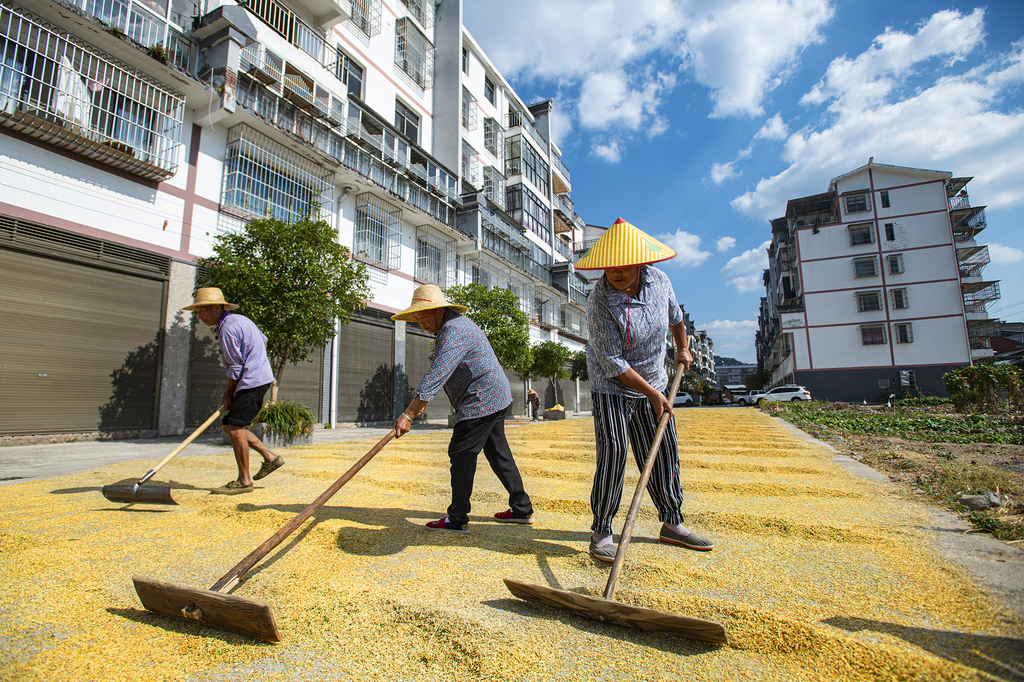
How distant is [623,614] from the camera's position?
1.59 metres

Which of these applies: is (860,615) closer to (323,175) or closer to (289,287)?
(289,287)

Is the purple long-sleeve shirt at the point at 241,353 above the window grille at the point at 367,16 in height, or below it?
below

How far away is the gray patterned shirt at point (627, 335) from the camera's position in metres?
2.50

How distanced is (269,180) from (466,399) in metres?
11.3

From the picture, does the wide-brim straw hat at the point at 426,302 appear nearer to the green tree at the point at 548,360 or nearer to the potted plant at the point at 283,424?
the potted plant at the point at 283,424

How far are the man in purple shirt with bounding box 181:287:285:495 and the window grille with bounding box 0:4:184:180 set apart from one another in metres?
6.81

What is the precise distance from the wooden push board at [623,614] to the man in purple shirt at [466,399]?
1.04m

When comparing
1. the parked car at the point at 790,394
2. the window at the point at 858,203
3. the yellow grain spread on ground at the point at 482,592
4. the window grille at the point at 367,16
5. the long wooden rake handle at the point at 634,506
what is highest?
the window at the point at 858,203

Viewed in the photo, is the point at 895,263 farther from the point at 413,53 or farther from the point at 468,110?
the point at 413,53

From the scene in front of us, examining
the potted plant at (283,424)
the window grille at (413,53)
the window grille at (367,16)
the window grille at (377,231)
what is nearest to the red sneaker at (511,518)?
the potted plant at (283,424)

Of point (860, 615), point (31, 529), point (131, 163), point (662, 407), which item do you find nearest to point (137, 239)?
point (131, 163)

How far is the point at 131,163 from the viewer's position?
8.73m

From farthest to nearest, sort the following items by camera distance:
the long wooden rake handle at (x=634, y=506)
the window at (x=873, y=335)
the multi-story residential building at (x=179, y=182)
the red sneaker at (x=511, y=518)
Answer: the window at (x=873, y=335)
the multi-story residential building at (x=179, y=182)
the red sneaker at (x=511, y=518)
the long wooden rake handle at (x=634, y=506)

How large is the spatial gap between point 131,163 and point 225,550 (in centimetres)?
937
